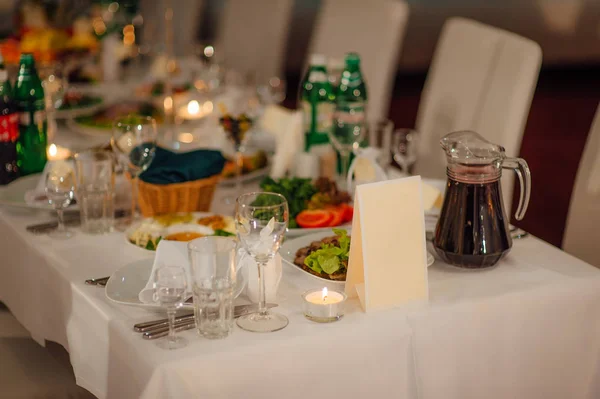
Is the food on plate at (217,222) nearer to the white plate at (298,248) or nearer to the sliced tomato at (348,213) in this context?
the white plate at (298,248)

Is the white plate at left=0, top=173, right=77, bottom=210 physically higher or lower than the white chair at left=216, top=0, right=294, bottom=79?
lower

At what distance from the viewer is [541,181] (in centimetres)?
439

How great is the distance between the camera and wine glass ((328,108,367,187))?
1.98 metres

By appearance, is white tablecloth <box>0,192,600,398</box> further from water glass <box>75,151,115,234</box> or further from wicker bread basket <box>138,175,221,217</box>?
wicker bread basket <box>138,175,221,217</box>

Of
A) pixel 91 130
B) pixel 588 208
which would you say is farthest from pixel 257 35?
pixel 588 208

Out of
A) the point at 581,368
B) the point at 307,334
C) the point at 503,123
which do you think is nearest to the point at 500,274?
the point at 581,368

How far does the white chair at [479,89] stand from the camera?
7.12 ft

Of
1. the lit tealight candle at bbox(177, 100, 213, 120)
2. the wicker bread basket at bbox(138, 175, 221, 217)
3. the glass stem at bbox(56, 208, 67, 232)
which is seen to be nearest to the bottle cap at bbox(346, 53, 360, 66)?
the wicker bread basket at bbox(138, 175, 221, 217)

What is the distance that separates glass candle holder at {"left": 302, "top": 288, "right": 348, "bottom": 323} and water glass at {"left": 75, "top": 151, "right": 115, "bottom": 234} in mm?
587

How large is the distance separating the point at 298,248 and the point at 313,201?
0.22 metres

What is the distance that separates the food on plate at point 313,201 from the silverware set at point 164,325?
1.39 feet

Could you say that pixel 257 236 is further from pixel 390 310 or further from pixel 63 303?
pixel 63 303

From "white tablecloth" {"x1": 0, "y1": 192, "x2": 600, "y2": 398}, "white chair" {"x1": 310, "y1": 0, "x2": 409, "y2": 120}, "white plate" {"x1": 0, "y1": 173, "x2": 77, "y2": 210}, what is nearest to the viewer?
"white tablecloth" {"x1": 0, "y1": 192, "x2": 600, "y2": 398}

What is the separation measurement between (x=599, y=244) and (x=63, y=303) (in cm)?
119
